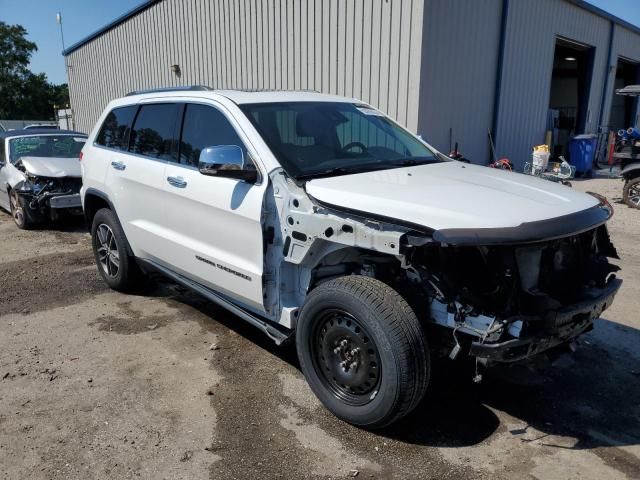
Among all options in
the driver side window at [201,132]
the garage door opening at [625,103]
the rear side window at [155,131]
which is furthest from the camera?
the garage door opening at [625,103]

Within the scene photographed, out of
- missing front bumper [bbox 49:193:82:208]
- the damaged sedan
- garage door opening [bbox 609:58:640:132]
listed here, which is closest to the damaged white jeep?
missing front bumper [bbox 49:193:82:208]

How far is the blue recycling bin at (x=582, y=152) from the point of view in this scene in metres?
15.0

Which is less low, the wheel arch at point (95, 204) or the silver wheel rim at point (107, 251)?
Result: the wheel arch at point (95, 204)

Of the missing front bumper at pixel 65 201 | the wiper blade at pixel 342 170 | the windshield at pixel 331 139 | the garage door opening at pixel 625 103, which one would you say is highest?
the garage door opening at pixel 625 103

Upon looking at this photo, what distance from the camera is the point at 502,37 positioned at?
1177 cm

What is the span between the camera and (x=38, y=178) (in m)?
8.53

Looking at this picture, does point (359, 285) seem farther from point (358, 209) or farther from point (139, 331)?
point (139, 331)

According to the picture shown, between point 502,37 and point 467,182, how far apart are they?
9.97 metres

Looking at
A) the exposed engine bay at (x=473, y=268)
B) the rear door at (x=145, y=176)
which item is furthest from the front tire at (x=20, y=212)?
the exposed engine bay at (x=473, y=268)

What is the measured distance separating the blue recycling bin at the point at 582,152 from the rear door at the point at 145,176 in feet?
45.3

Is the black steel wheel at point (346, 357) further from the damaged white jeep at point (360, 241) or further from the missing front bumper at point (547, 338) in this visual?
the missing front bumper at point (547, 338)

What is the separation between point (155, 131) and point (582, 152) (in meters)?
14.1

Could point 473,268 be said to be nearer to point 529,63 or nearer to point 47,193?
point 47,193

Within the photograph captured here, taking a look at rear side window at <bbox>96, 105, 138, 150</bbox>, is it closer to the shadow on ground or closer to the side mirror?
the side mirror
